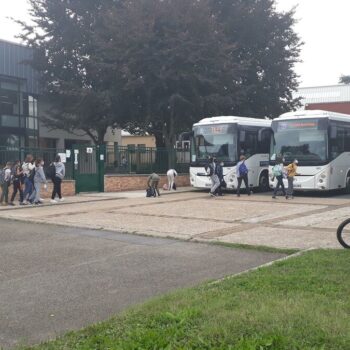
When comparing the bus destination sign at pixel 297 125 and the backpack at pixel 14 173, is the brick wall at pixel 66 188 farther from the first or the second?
the bus destination sign at pixel 297 125

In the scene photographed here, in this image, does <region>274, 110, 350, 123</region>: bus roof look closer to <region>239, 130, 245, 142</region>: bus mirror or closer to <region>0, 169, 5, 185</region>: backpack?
<region>239, 130, 245, 142</region>: bus mirror

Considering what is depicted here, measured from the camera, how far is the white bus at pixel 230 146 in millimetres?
22391

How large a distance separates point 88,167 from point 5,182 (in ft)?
18.8

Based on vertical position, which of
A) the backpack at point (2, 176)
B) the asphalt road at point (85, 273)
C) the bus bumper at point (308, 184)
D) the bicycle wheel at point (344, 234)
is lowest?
the asphalt road at point (85, 273)

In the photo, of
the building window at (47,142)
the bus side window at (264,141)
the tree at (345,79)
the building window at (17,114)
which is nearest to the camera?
the bus side window at (264,141)

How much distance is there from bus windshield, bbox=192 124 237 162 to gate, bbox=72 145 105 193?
4.36 meters

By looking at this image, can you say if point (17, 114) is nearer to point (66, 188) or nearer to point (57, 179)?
point (66, 188)

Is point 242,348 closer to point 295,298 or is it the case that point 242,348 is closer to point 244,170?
point 295,298

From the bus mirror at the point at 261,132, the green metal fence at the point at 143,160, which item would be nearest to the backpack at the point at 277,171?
the bus mirror at the point at 261,132

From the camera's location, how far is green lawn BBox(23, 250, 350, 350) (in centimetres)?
425

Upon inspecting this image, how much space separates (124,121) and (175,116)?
3.45 metres

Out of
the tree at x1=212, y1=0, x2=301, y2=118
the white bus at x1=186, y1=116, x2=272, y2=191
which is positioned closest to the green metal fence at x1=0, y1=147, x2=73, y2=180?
the white bus at x1=186, y1=116, x2=272, y2=191

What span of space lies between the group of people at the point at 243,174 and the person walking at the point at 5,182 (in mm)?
7967

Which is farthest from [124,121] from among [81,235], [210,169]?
[81,235]
